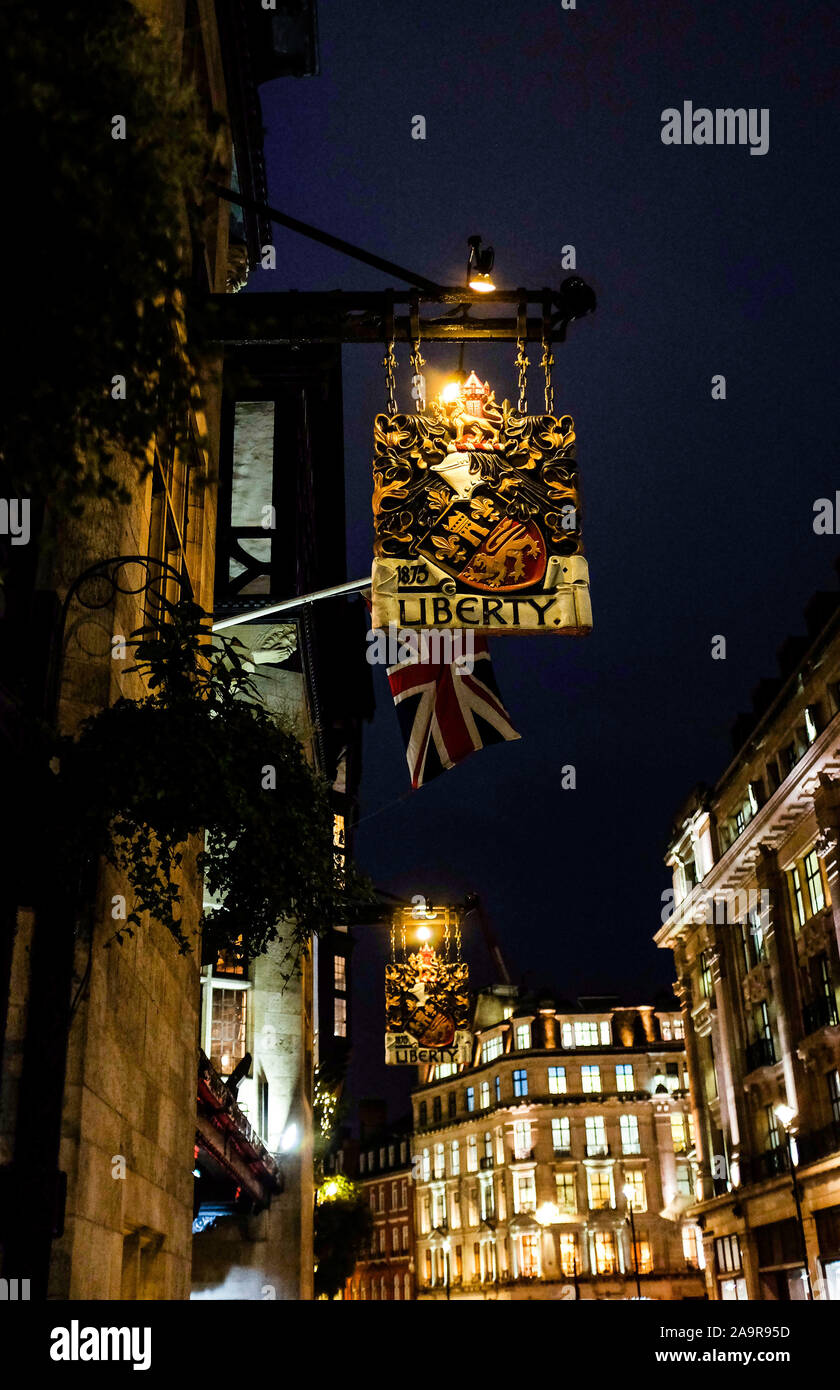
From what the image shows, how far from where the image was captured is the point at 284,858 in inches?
318

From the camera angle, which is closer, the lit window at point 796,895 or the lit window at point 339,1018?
the lit window at point 796,895

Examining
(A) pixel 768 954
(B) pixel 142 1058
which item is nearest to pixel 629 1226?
(A) pixel 768 954

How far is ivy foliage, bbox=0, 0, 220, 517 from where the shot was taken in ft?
16.9

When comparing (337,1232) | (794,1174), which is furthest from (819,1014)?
(337,1232)

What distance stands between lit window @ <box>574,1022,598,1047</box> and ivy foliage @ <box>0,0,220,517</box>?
9727 cm

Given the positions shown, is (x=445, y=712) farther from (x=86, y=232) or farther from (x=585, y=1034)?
(x=585, y=1034)

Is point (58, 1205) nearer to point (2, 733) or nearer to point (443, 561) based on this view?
point (2, 733)

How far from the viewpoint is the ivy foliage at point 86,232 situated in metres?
5.15

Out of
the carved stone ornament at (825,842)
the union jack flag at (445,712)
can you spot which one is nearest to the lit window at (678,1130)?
the carved stone ornament at (825,842)

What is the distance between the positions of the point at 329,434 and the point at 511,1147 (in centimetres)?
7650

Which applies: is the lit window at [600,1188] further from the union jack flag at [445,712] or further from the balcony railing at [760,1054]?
the union jack flag at [445,712]

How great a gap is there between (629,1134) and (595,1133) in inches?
108

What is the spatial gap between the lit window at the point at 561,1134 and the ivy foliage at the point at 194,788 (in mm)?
91168

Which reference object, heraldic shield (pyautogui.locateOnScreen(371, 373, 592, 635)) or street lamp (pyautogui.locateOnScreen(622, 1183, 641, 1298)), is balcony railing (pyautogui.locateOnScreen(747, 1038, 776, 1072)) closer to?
street lamp (pyautogui.locateOnScreen(622, 1183, 641, 1298))
